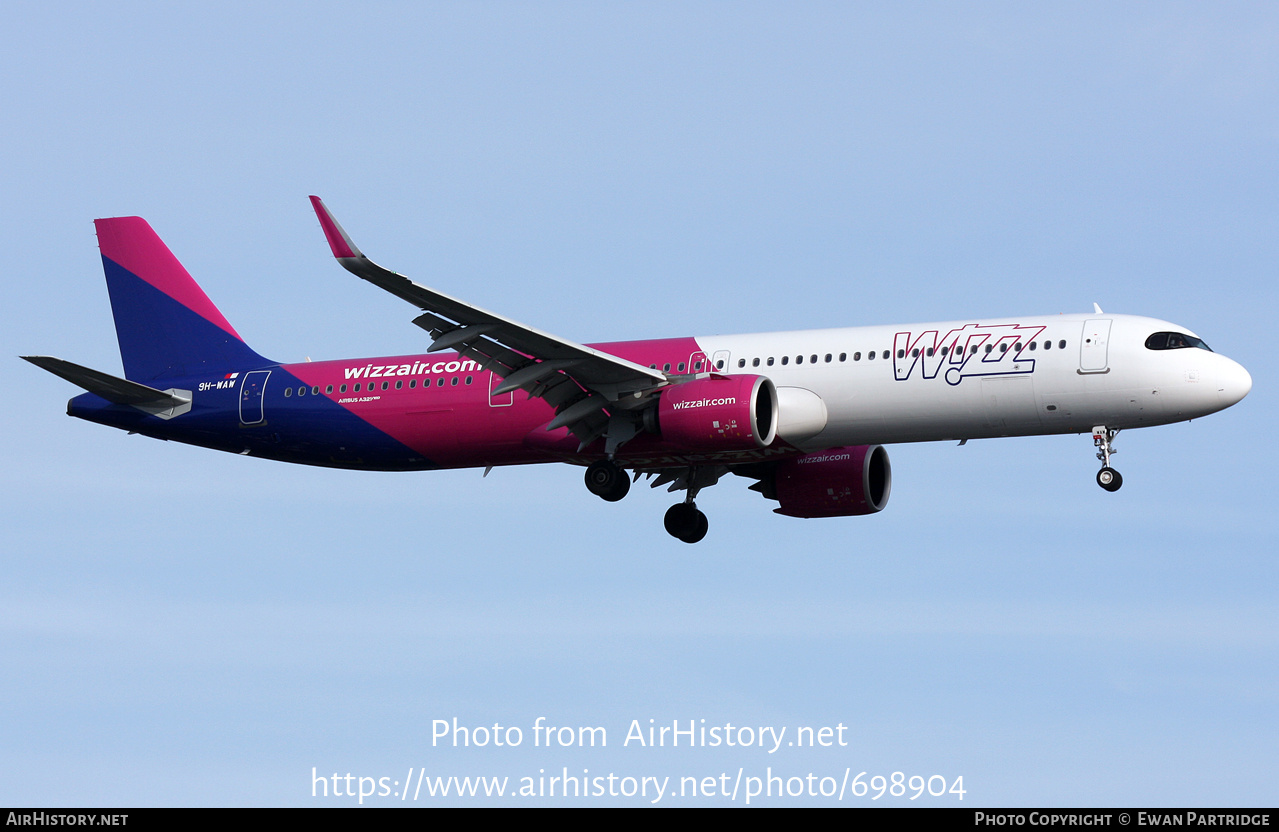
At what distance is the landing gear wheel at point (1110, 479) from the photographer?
116 feet

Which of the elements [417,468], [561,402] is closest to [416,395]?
[417,468]

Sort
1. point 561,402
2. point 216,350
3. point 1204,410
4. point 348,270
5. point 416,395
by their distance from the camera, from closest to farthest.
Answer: point 348,270
point 1204,410
point 561,402
point 416,395
point 216,350

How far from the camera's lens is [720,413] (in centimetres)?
3528

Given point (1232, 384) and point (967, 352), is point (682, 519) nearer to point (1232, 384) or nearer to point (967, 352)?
point (967, 352)

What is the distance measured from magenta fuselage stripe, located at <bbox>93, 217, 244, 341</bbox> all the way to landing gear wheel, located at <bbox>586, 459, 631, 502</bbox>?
1295cm

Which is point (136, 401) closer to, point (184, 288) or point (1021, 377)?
point (184, 288)

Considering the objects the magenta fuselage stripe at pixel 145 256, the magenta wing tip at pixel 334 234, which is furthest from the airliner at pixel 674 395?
the magenta fuselage stripe at pixel 145 256

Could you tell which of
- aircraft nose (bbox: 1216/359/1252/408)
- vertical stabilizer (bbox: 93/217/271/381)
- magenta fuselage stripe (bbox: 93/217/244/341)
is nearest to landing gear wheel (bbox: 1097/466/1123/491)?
Result: aircraft nose (bbox: 1216/359/1252/408)

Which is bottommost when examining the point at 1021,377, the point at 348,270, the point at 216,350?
the point at 348,270

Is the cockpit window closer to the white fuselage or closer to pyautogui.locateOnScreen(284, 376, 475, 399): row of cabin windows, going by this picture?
the white fuselage

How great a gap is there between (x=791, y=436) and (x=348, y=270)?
35.8 ft

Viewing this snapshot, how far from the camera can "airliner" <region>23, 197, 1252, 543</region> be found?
34.8 m

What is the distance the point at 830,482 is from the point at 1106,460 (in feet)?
25.0

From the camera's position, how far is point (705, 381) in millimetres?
36094
